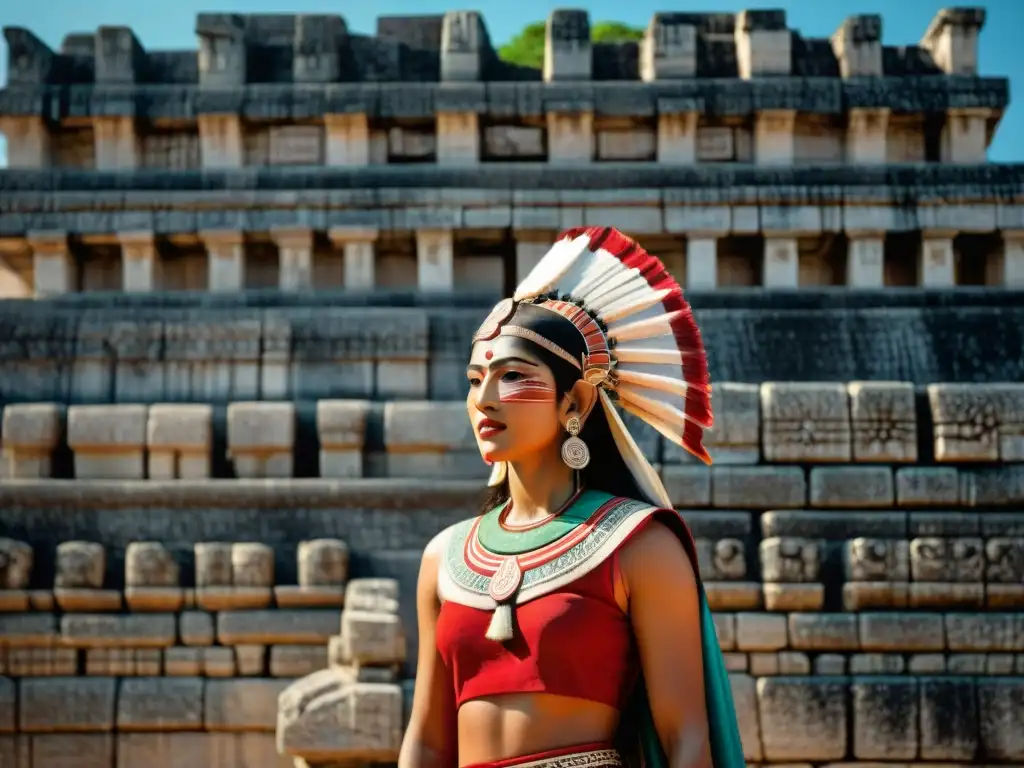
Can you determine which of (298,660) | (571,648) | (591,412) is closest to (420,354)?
(298,660)

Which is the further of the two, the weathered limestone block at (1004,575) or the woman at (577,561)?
the weathered limestone block at (1004,575)

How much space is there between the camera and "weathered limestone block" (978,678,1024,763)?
795cm

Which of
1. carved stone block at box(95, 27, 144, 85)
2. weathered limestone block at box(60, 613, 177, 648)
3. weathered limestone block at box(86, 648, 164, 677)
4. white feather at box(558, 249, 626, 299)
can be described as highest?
carved stone block at box(95, 27, 144, 85)

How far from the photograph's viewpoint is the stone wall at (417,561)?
805cm

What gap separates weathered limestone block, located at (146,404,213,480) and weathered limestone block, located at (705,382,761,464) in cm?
344

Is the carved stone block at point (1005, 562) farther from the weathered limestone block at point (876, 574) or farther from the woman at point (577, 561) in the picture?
the woman at point (577, 561)

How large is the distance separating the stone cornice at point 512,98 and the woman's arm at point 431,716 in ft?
21.7

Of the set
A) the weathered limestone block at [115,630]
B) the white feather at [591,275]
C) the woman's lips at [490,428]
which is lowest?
the weathered limestone block at [115,630]

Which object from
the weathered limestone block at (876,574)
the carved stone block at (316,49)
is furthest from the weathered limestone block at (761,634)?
the carved stone block at (316,49)

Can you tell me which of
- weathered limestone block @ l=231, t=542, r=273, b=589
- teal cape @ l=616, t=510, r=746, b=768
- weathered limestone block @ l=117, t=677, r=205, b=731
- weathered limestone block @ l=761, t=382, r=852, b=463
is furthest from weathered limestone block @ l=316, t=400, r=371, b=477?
teal cape @ l=616, t=510, r=746, b=768

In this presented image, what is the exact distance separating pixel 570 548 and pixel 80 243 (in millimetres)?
7300

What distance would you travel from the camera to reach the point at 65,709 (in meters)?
8.30

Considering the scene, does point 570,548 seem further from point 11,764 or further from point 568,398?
point 11,764

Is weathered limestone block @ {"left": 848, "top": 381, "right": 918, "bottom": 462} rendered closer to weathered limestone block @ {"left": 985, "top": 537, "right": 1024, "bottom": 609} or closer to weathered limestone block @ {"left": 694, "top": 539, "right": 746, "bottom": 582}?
weathered limestone block @ {"left": 985, "top": 537, "right": 1024, "bottom": 609}
